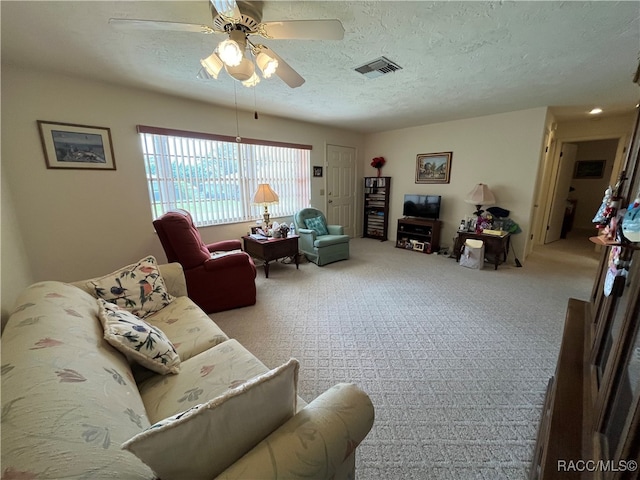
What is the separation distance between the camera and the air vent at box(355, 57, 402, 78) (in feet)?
7.14

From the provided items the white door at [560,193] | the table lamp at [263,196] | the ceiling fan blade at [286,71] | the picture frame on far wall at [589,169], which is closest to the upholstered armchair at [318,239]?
the table lamp at [263,196]

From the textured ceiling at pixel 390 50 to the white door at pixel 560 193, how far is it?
1761 mm

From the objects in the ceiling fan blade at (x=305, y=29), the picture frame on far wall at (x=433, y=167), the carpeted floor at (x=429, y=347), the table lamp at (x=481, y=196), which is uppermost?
the ceiling fan blade at (x=305, y=29)

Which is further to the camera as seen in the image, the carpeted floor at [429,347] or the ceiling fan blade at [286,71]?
the ceiling fan blade at [286,71]

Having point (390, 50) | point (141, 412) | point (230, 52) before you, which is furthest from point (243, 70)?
point (141, 412)

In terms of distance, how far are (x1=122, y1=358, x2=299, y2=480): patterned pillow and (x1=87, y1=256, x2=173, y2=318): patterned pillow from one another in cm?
133

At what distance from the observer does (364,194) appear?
230 inches

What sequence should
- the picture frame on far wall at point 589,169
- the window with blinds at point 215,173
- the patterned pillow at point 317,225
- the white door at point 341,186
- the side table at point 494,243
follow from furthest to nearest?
1. the picture frame on far wall at point 589,169
2. the white door at point 341,186
3. the patterned pillow at point 317,225
4. the side table at point 494,243
5. the window with blinds at point 215,173

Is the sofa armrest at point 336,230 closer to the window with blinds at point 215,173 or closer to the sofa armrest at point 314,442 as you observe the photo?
the window with blinds at point 215,173

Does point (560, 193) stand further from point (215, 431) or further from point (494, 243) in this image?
point (215, 431)

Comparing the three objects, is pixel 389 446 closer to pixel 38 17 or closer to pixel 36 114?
pixel 38 17

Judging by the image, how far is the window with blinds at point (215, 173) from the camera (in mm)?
3150

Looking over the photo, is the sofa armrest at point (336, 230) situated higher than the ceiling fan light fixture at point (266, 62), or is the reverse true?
the ceiling fan light fixture at point (266, 62)

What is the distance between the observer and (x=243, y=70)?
1507mm
